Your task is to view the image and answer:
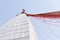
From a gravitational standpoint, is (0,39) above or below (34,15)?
below

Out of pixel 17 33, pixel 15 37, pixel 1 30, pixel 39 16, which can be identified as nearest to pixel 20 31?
pixel 17 33

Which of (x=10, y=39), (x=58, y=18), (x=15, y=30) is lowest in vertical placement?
(x=10, y=39)

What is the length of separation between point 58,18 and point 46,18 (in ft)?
2.41

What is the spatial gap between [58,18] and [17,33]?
11.6ft

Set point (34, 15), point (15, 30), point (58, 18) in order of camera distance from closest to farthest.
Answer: point (15, 30) < point (58, 18) < point (34, 15)

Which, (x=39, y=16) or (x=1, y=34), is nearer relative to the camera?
(x=1, y=34)

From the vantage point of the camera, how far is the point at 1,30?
719 centimetres

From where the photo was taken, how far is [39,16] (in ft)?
30.2

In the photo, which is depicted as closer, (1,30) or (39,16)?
(1,30)

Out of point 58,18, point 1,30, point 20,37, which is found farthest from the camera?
point 58,18

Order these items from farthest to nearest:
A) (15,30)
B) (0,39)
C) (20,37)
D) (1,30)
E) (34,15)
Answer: (34,15) < (1,30) < (15,30) < (0,39) < (20,37)

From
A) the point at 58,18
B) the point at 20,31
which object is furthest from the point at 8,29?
the point at 58,18

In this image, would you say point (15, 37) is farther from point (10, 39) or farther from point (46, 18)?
point (46, 18)

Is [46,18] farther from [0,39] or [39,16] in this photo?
[0,39]
